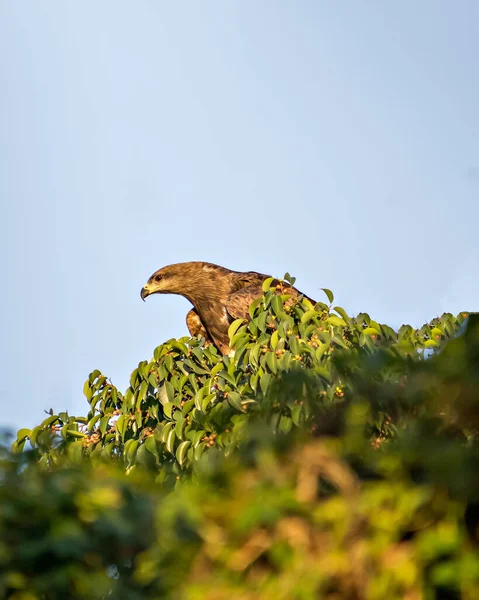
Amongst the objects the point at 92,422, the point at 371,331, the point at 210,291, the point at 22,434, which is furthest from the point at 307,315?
the point at 210,291

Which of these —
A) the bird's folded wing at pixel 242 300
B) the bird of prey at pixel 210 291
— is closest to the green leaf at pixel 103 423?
the bird of prey at pixel 210 291

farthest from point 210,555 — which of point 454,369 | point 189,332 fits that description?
point 189,332

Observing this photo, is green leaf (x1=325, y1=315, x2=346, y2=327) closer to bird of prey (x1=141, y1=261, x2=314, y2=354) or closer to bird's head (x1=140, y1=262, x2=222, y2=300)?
bird of prey (x1=141, y1=261, x2=314, y2=354)

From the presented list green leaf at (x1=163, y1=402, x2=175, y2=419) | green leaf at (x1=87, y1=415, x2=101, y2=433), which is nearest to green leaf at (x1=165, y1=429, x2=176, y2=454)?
green leaf at (x1=163, y1=402, x2=175, y2=419)

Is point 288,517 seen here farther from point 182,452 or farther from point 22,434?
point 22,434

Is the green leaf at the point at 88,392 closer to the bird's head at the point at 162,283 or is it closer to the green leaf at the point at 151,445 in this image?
the green leaf at the point at 151,445

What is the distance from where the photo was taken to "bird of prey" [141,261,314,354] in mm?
12961

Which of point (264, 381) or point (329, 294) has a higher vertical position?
point (329, 294)

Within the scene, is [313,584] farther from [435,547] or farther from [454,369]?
[454,369]

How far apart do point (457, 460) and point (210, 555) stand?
0.72m

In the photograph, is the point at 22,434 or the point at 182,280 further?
the point at 182,280

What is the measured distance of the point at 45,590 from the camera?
2578 millimetres

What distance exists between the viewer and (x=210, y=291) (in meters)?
13.6

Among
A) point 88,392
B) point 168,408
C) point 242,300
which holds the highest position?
point 242,300
